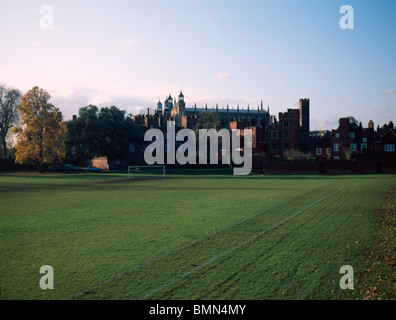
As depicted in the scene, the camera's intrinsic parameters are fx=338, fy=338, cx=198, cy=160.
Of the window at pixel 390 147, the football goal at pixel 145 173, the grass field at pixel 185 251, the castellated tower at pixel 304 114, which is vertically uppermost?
the castellated tower at pixel 304 114

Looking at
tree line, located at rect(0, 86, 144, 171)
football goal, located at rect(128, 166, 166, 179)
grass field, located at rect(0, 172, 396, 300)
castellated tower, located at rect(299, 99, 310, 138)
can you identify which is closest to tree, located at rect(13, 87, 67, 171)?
tree line, located at rect(0, 86, 144, 171)

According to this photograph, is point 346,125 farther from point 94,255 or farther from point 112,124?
point 94,255

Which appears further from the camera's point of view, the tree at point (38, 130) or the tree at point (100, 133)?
the tree at point (100, 133)

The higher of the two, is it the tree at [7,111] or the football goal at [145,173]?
the tree at [7,111]

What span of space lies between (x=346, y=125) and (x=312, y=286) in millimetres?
82614

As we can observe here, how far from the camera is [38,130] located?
187 ft

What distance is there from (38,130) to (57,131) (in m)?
3.01

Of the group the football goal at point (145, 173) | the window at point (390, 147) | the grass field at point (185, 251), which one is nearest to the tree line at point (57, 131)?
the football goal at point (145, 173)

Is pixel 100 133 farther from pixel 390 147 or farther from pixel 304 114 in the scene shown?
pixel 304 114

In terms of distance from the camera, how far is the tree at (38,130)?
5675cm

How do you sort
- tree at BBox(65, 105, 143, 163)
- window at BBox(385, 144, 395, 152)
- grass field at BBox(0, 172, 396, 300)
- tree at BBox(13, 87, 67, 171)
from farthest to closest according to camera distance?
window at BBox(385, 144, 395, 152), tree at BBox(65, 105, 143, 163), tree at BBox(13, 87, 67, 171), grass field at BBox(0, 172, 396, 300)

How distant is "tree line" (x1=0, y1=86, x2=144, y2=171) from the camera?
57.1 meters

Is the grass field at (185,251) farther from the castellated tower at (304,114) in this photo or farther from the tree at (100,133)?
the castellated tower at (304,114)

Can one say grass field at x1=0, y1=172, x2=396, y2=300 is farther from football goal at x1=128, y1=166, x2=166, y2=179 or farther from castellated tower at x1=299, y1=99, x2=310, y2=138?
castellated tower at x1=299, y1=99, x2=310, y2=138
